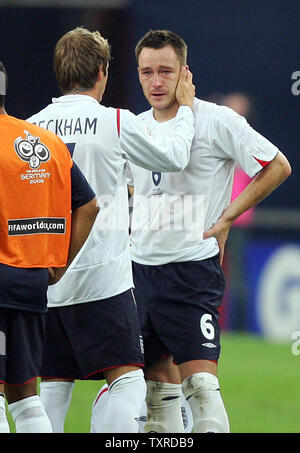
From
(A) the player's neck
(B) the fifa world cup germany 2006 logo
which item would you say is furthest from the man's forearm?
(B) the fifa world cup germany 2006 logo

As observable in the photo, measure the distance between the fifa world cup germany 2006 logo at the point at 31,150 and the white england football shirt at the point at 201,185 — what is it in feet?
3.53

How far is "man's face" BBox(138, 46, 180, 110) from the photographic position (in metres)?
5.06

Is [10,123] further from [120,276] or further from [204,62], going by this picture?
[204,62]

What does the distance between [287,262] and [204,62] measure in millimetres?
2792

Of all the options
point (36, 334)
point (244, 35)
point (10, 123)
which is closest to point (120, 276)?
point (36, 334)

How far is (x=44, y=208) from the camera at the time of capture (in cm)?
415

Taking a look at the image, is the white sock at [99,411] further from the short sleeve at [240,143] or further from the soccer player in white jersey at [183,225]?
the short sleeve at [240,143]

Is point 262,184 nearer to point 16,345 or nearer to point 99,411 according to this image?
point 99,411

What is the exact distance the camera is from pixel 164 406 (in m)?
5.12

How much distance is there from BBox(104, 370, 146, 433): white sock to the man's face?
139cm

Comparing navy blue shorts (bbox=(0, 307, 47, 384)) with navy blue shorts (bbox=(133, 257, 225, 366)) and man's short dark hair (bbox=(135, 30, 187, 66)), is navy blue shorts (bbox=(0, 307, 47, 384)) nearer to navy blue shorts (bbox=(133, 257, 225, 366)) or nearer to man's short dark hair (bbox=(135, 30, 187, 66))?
navy blue shorts (bbox=(133, 257, 225, 366))

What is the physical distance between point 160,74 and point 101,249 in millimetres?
970

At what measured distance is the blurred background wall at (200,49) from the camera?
465 inches

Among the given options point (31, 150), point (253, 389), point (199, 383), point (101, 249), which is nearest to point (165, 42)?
point (101, 249)
